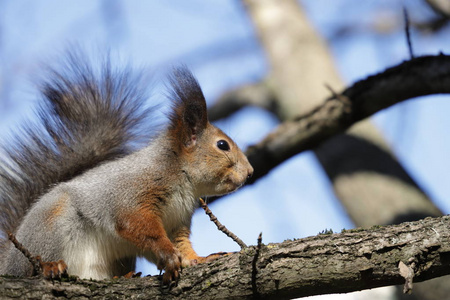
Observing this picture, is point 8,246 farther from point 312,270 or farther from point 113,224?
point 312,270

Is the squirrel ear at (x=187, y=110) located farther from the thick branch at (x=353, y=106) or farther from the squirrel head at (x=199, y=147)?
the thick branch at (x=353, y=106)

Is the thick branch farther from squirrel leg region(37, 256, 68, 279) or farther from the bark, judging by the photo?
squirrel leg region(37, 256, 68, 279)

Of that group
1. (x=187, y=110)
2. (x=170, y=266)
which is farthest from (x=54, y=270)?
(x=187, y=110)

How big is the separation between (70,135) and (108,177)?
552mm

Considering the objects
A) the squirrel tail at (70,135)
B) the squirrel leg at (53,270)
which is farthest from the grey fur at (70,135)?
the squirrel leg at (53,270)

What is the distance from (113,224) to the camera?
271 centimetres

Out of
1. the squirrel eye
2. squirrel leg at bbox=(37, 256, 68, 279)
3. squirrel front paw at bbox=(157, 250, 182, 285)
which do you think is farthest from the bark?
squirrel leg at bbox=(37, 256, 68, 279)

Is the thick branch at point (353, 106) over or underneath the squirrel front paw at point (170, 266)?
over

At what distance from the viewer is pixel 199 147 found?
10.2 ft

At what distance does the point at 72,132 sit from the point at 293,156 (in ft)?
5.06

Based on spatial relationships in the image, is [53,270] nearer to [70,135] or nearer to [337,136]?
[70,135]

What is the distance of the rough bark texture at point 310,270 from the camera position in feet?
6.76

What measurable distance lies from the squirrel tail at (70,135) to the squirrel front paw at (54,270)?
0.78 meters

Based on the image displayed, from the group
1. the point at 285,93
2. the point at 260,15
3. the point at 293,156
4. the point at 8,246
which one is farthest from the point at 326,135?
the point at 260,15
